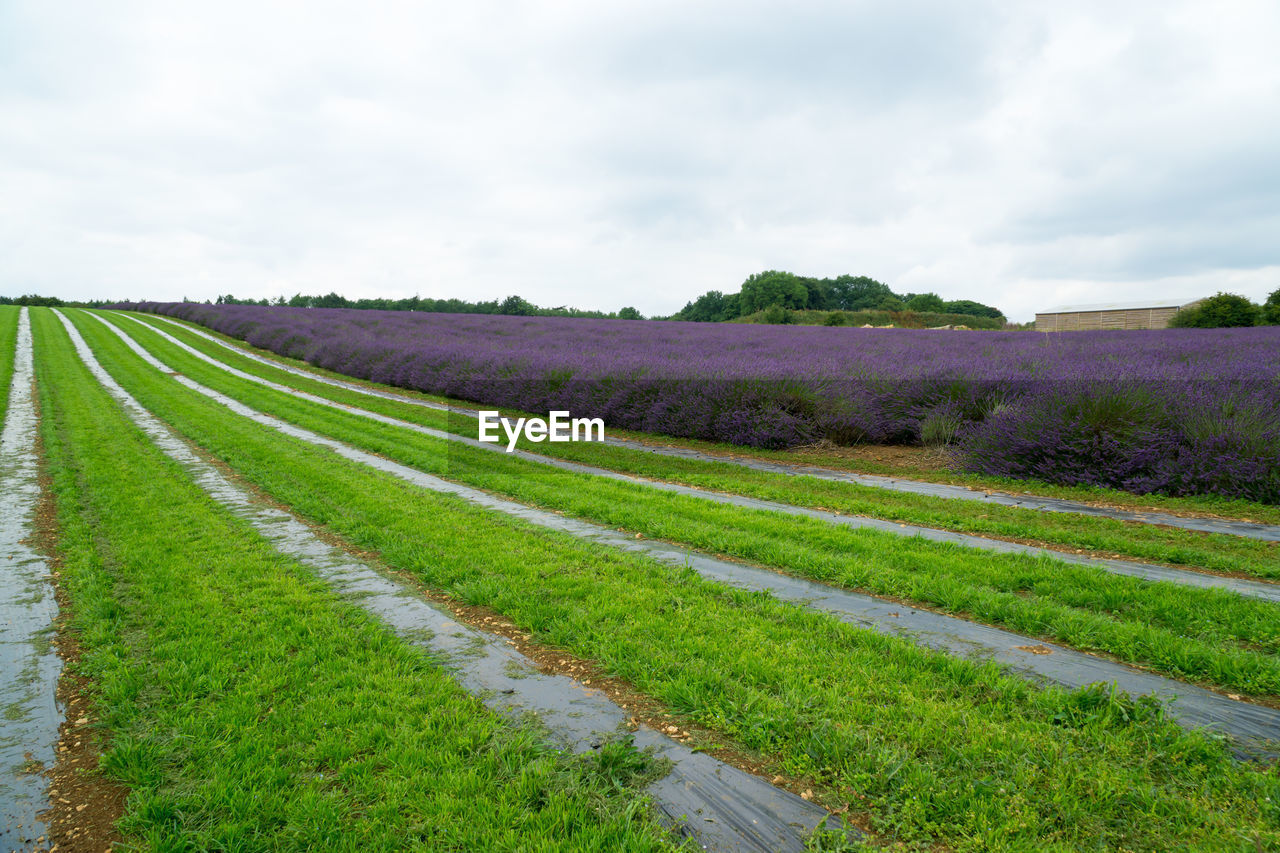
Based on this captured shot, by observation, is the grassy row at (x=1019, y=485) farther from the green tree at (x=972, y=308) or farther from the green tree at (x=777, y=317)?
the green tree at (x=972, y=308)

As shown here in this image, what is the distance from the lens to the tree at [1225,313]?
2675 cm

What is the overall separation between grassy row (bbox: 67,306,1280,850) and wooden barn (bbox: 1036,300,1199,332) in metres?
36.6

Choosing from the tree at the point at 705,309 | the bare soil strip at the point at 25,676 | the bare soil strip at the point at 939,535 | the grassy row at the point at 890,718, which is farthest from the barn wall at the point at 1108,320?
the bare soil strip at the point at 25,676

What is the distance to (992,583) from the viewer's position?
4.02m

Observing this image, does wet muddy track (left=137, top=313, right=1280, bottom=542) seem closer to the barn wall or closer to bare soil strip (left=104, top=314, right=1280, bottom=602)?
bare soil strip (left=104, top=314, right=1280, bottom=602)

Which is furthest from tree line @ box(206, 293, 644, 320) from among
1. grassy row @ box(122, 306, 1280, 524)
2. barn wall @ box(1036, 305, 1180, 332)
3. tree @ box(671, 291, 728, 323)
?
grassy row @ box(122, 306, 1280, 524)

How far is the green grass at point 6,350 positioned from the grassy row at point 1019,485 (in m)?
11.2

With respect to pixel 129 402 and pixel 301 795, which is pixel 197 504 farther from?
Answer: pixel 129 402

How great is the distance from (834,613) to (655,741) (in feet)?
4.92

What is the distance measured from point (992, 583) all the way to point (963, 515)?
1890mm

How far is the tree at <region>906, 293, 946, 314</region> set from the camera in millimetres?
62219

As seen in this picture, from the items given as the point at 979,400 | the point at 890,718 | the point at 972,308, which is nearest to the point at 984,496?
the point at 979,400

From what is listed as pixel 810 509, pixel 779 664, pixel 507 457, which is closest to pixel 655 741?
pixel 779 664

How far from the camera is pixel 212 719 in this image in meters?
2.66
